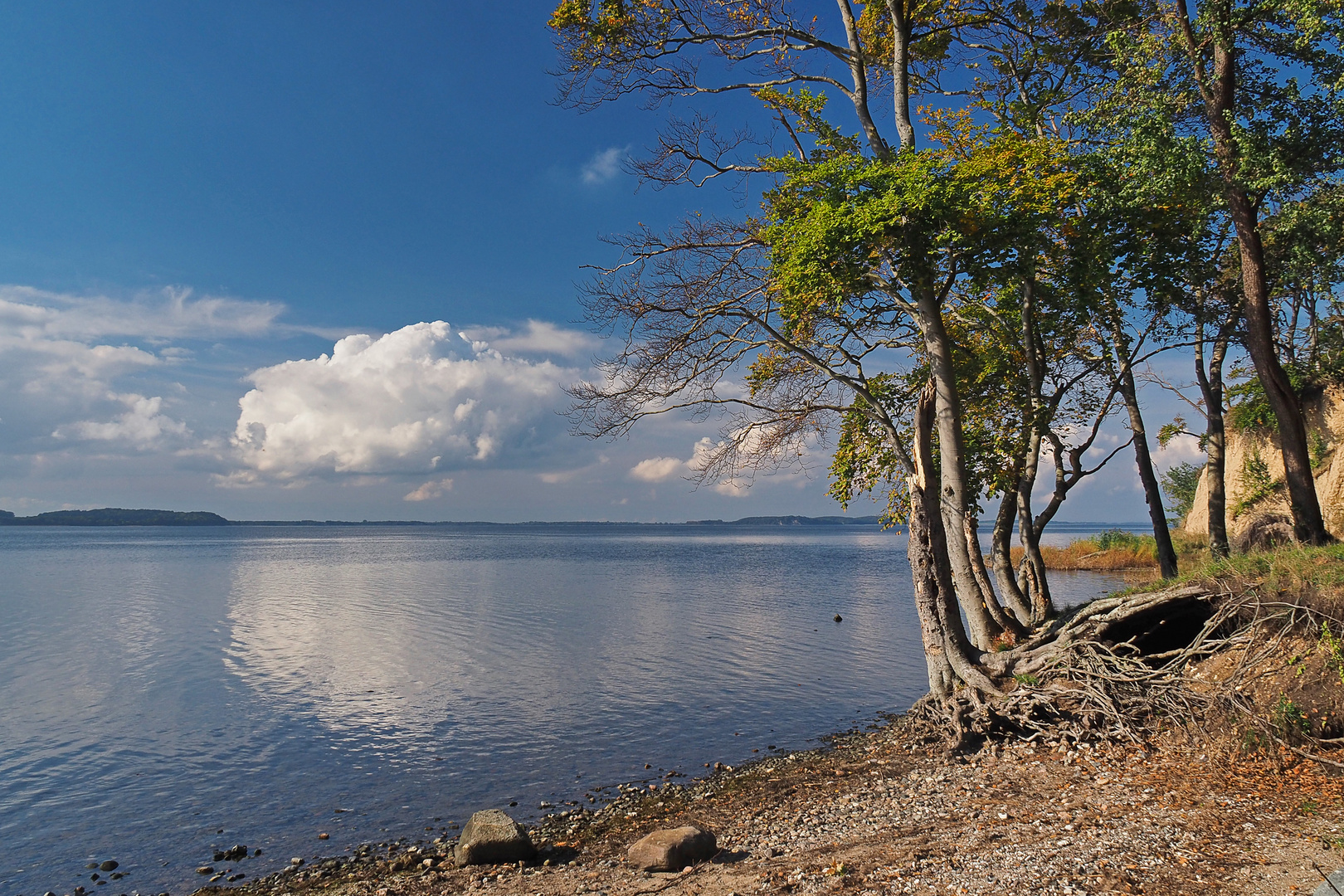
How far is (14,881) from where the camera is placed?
10297 mm

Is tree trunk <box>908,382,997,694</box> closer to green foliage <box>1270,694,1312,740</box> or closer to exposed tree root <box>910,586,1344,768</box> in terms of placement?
exposed tree root <box>910,586,1344,768</box>

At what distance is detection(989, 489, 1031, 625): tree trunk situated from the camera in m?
16.9

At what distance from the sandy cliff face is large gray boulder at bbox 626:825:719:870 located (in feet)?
79.3

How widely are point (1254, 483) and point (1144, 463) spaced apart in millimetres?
15615

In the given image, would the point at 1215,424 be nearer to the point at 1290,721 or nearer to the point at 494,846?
the point at 1290,721

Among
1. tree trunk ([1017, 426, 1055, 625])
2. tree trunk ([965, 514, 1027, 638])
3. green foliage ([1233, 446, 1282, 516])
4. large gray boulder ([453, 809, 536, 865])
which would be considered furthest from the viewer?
green foliage ([1233, 446, 1282, 516])

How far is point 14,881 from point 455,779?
6213 millimetres

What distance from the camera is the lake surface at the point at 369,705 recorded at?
1223 cm

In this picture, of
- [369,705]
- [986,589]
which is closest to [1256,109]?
[986,589]

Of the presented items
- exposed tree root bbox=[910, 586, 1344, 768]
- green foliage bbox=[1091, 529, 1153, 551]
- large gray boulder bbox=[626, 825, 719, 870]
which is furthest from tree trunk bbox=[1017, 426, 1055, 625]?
green foliage bbox=[1091, 529, 1153, 551]

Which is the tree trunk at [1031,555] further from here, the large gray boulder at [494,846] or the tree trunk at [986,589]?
the large gray boulder at [494,846]

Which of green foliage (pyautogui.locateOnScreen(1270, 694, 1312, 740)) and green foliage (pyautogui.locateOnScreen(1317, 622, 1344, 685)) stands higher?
green foliage (pyautogui.locateOnScreen(1317, 622, 1344, 685))

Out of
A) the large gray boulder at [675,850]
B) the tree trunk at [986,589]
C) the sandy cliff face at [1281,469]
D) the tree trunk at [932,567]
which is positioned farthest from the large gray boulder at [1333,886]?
the sandy cliff face at [1281,469]

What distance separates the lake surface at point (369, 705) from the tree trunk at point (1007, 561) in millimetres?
3820
